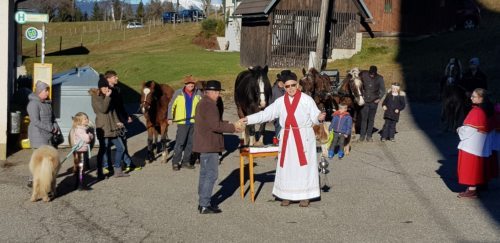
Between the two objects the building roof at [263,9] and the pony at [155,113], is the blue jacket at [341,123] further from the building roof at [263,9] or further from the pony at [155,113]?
the building roof at [263,9]

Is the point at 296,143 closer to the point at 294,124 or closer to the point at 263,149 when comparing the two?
the point at 294,124

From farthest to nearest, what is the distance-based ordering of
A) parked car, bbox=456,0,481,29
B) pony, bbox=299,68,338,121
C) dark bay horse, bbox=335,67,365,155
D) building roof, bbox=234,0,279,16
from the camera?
parked car, bbox=456,0,481,29 → building roof, bbox=234,0,279,16 → pony, bbox=299,68,338,121 → dark bay horse, bbox=335,67,365,155

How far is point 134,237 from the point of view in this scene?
9.56 metres

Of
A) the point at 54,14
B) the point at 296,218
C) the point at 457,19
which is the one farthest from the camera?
the point at 54,14

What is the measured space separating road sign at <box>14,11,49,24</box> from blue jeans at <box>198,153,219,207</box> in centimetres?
707

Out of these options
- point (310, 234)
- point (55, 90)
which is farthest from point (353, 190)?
point (55, 90)

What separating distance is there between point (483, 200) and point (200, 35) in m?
46.9

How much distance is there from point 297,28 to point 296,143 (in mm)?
26257

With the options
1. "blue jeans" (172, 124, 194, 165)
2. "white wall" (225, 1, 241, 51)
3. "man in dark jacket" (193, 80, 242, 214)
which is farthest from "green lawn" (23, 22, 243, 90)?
"man in dark jacket" (193, 80, 242, 214)

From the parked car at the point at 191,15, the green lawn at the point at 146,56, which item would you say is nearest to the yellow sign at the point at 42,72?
the green lawn at the point at 146,56

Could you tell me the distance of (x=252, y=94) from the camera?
647 inches

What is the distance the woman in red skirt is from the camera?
11.8m

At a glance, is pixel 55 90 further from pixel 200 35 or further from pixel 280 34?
pixel 200 35

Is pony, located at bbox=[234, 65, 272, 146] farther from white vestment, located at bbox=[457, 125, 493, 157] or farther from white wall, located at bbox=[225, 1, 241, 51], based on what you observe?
white wall, located at bbox=[225, 1, 241, 51]
